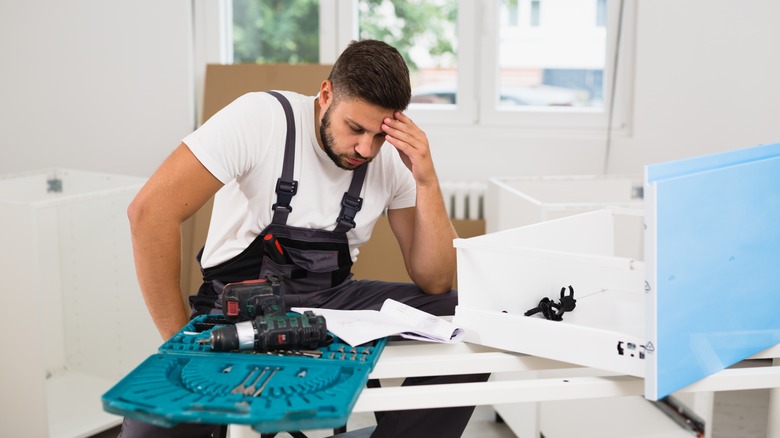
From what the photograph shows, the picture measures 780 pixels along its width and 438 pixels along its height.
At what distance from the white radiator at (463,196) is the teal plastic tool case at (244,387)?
2035mm

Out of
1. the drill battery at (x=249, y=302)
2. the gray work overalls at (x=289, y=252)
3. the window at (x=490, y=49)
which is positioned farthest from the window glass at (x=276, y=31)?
the drill battery at (x=249, y=302)

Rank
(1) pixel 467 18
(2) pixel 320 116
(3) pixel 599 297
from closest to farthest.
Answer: (3) pixel 599 297 → (2) pixel 320 116 → (1) pixel 467 18

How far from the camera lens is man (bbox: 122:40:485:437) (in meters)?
1.75

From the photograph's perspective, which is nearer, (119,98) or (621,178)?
(621,178)

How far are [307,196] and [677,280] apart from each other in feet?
3.07

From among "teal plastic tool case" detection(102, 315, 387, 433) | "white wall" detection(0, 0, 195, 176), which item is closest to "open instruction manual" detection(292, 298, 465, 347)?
"teal plastic tool case" detection(102, 315, 387, 433)

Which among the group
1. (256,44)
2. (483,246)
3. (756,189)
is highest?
(256,44)

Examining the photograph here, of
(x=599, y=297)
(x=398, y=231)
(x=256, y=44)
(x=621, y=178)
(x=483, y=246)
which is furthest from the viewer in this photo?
(x=256, y=44)

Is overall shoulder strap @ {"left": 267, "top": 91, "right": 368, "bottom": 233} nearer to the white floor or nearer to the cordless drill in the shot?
the cordless drill

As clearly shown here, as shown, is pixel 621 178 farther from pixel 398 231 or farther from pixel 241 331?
pixel 241 331

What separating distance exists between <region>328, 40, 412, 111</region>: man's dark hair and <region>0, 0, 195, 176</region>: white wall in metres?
1.94

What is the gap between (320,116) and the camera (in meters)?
1.87

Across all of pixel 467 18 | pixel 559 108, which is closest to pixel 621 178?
pixel 559 108

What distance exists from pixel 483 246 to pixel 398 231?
72cm
